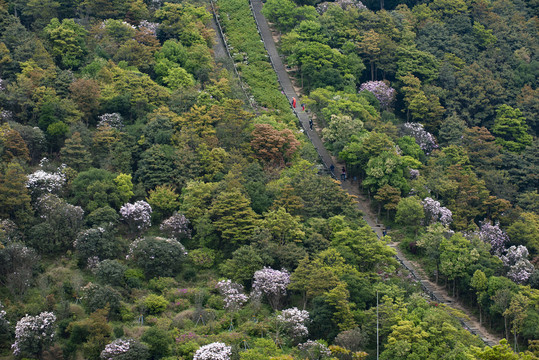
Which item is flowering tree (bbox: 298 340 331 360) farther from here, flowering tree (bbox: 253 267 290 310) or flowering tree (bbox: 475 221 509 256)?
flowering tree (bbox: 475 221 509 256)

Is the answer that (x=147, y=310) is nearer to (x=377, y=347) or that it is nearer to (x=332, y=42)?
(x=377, y=347)

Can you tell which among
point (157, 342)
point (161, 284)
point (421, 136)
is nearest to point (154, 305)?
point (161, 284)

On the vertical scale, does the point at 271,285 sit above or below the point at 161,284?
above

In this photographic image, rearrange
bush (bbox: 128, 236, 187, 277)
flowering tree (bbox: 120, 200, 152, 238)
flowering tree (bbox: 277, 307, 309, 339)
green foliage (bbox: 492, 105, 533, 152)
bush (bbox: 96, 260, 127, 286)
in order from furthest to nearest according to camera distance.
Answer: green foliage (bbox: 492, 105, 533, 152) < flowering tree (bbox: 120, 200, 152, 238) < bush (bbox: 128, 236, 187, 277) < bush (bbox: 96, 260, 127, 286) < flowering tree (bbox: 277, 307, 309, 339)

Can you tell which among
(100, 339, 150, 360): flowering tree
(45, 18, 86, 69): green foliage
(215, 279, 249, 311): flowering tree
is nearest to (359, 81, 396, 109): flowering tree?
(45, 18, 86, 69): green foliage

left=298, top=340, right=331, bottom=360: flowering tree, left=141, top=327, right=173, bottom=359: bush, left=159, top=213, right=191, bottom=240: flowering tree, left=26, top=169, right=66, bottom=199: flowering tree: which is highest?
left=26, top=169, right=66, bottom=199: flowering tree

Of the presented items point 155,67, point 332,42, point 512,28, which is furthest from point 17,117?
point 512,28

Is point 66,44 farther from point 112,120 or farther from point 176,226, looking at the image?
point 176,226
